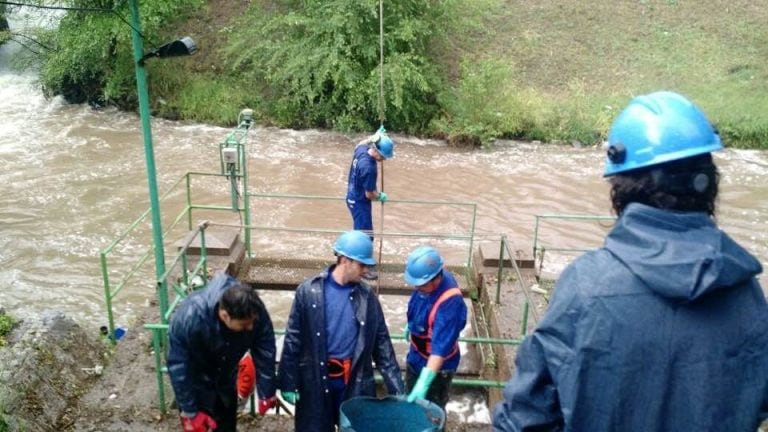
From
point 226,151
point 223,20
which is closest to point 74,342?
point 226,151

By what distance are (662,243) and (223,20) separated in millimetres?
22026

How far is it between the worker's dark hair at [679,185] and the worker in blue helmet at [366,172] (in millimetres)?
5888

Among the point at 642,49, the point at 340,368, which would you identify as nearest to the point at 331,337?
the point at 340,368

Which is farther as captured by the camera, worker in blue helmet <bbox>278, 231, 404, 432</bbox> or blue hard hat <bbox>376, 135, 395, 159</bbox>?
blue hard hat <bbox>376, 135, 395, 159</bbox>

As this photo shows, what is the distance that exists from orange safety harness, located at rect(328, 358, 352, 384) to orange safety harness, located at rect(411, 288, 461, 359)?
0.68 m

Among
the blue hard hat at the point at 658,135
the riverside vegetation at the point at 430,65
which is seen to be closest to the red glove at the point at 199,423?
the blue hard hat at the point at 658,135

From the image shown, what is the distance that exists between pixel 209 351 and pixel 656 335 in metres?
3.03

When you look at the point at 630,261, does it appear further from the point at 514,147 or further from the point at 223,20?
the point at 223,20

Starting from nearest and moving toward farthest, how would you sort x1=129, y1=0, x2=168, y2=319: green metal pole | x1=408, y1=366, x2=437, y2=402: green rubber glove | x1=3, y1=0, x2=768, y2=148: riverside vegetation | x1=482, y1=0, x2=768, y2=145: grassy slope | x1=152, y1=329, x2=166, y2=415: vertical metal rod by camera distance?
x1=408, y1=366, x2=437, y2=402: green rubber glove → x1=129, y1=0, x2=168, y2=319: green metal pole → x1=152, y1=329, x2=166, y2=415: vertical metal rod → x1=3, y1=0, x2=768, y2=148: riverside vegetation → x1=482, y1=0, x2=768, y2=145: grassy slope

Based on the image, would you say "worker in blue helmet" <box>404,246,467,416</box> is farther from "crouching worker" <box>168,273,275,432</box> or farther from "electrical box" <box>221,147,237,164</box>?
"electrical box" <box>221,147,237,164</box>

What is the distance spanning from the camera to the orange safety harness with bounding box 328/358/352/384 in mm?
4246

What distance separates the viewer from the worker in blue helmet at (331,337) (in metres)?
4.16

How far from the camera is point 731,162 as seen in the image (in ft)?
52.2

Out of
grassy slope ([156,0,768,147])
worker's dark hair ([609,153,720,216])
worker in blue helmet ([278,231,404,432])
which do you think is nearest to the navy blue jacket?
worker in blue helmet ([278,231,404,432])
